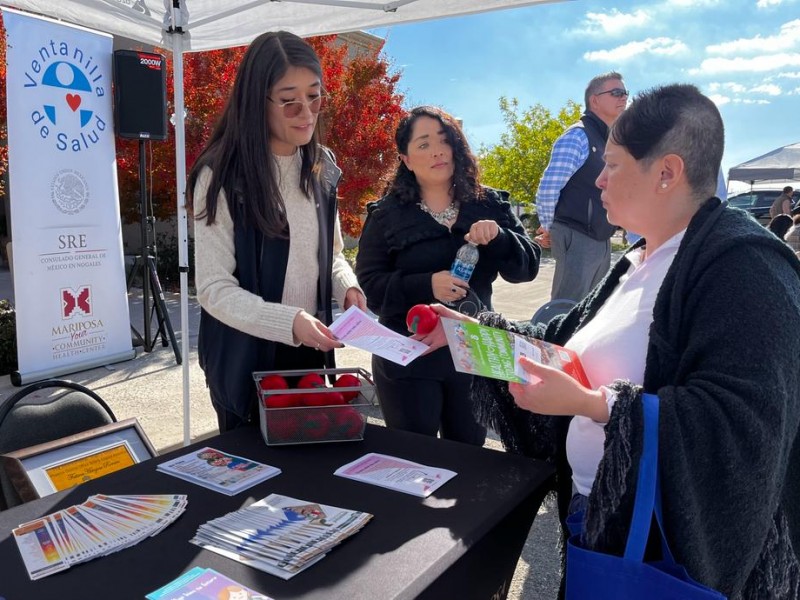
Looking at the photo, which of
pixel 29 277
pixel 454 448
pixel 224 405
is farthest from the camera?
pixel 29 277

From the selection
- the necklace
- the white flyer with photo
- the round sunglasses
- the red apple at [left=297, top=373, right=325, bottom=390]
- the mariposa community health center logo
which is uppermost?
the mariposa community health center logo

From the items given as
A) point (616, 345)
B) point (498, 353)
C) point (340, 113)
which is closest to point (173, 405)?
point (498, 353)

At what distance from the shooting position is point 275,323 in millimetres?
1743

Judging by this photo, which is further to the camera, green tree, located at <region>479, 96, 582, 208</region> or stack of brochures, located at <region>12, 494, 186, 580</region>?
green tree, located at <region>479, 96, 582, 208</region>

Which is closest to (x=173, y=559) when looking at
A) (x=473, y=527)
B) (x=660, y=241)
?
(x=473, y=527)

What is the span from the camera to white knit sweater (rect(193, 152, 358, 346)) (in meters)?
1.76

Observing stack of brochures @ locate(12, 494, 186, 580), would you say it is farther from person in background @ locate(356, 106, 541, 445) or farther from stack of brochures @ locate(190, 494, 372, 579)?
person in background @ locate(356, 106, 541, 445)

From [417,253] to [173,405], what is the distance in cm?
293

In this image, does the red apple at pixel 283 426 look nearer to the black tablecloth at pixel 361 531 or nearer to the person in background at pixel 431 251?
the black tablecloth at pixel 361 531

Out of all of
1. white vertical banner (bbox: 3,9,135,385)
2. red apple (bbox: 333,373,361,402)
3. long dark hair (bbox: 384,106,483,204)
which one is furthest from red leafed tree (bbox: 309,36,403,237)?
red apple (bbox: 333,373,361,402)

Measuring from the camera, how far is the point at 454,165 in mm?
2486

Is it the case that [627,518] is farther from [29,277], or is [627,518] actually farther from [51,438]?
[29,277]

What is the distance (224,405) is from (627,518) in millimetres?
1240

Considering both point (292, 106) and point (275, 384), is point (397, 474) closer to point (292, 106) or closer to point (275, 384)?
point (275, 384)
